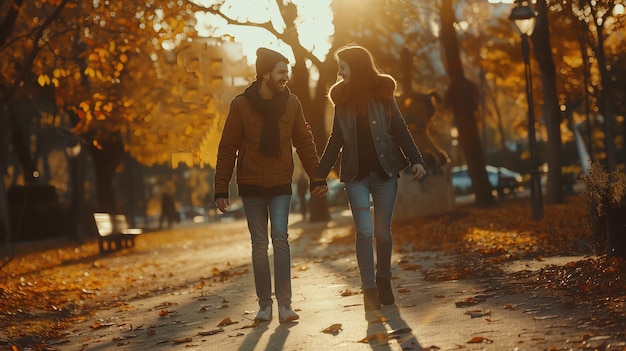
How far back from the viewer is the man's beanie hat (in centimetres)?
901

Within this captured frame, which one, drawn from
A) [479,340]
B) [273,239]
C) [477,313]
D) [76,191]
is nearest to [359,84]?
[273,239]

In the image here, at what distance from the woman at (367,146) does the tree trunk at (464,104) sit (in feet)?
70.3

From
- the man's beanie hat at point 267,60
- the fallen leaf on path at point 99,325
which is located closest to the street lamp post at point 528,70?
the fallen leaf on path at point 99,325

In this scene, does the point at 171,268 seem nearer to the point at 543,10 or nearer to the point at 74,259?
the point at 74,259

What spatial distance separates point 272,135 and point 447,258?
5863 mm

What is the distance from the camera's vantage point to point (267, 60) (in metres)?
9.01

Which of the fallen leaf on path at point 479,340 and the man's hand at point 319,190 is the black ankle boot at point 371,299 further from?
the fallen leaf on path at point 479,340

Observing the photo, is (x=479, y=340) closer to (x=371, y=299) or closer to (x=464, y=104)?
(x=371, y=299)

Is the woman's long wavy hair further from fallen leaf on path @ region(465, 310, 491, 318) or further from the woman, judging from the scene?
fallen leaf on path @ region(465, 310, 491, 318)

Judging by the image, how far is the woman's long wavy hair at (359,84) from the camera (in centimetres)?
893

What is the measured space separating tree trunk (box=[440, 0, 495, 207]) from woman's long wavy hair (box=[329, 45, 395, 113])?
21419mm

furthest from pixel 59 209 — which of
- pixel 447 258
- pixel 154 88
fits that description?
pixel 447 258

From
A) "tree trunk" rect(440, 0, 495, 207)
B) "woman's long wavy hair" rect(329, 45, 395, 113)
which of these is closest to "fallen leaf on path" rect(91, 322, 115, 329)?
"woman's long wavy hair" rect(329, 45, 395, 113)

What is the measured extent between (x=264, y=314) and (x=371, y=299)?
34.9 inches
